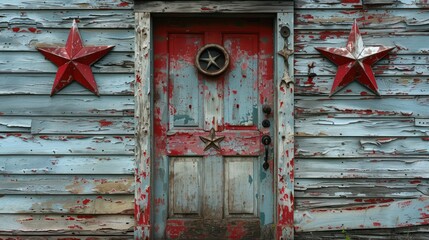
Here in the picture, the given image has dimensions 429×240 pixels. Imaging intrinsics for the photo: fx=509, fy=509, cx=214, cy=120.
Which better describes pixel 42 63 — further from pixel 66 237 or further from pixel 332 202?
pixel 332 202

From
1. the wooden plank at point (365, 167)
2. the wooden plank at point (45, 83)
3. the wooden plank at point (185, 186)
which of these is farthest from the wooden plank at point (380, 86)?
the wooden plank at point (45, 83)

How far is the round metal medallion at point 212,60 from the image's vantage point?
176 inches

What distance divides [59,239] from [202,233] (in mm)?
1229

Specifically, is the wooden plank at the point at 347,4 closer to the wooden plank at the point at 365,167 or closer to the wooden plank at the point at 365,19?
the wooden plank at the point at 365,19

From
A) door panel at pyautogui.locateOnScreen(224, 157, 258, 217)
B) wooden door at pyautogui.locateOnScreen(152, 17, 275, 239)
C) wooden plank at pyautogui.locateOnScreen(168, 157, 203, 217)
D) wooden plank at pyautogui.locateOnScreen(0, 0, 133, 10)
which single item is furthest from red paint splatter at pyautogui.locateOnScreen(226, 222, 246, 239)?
wooden plank at pyautogui.locateOnScreen(0, 0, 133, 10)

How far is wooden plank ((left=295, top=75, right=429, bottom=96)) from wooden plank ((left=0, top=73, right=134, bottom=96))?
1478 millimetres

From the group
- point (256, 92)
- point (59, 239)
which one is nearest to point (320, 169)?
point (256, 92)

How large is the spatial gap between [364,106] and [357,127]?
0.19 m

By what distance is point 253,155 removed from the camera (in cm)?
448

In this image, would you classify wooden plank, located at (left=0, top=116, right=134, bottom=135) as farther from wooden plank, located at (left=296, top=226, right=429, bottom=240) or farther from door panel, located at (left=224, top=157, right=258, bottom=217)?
wooden plank, located at (left=296, top=226, right=429, bottom=240)

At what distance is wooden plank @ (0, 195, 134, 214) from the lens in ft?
14.3

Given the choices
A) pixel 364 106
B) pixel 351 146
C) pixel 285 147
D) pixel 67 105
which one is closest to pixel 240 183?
pixel 285 147

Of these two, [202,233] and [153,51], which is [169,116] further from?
[202,233]

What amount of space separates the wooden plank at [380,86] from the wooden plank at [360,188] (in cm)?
75
